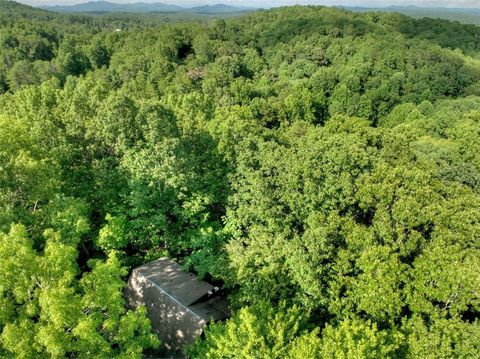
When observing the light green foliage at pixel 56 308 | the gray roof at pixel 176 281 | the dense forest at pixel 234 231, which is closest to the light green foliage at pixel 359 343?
the dense forest at pixel 234 231

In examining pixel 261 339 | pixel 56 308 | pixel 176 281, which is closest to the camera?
pixel 56 308

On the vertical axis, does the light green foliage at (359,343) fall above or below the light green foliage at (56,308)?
below

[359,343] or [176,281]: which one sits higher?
[359,343]

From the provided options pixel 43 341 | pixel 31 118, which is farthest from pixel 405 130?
pixel 43 341

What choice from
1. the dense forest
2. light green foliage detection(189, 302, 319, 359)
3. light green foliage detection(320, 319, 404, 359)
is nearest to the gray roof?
the dense forest

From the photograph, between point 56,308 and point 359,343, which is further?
point 359,343

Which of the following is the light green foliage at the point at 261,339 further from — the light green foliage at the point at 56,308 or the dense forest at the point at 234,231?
the light green foliage at the point at 56,308

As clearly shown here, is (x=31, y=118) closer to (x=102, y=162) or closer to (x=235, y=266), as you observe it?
(x=102, y=162)

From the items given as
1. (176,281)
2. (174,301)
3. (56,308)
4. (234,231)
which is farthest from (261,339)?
(176,281)

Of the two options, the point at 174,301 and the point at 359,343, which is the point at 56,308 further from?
the point at 359,343
